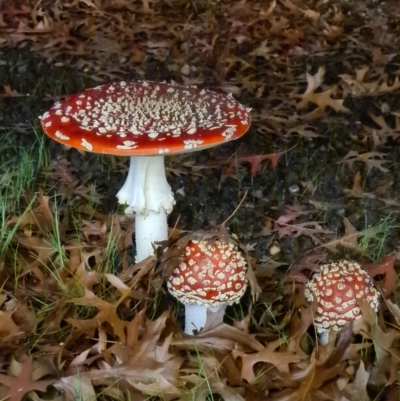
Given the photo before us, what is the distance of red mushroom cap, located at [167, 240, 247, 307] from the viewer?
244 centimetres

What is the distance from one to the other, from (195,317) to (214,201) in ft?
3.44

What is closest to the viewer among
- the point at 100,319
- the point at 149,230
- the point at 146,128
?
the point at 146,128

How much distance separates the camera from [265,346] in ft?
8.56

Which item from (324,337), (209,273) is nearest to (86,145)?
(209,273)

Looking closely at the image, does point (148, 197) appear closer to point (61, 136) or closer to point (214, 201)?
point (61, 136)

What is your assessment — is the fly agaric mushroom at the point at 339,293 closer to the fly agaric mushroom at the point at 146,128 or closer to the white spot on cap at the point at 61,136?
the fly agaric mushroom at the point at 146,128

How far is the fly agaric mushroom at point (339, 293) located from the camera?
2.44 m

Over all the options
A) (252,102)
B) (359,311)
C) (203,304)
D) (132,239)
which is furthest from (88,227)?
(252,102)

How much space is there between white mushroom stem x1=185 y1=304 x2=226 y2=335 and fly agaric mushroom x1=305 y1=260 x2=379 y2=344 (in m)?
0.40

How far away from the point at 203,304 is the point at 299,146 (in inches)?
72.9

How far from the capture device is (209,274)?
244 cm

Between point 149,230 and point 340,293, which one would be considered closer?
point 340,293

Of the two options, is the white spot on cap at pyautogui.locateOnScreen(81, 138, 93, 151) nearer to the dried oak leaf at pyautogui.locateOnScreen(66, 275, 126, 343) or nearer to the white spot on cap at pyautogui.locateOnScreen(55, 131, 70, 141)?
the white spot on cap at pyautogui.locateOnScreen(55, 131, 70, 141)

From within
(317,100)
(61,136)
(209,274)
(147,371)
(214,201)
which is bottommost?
(214,201)
